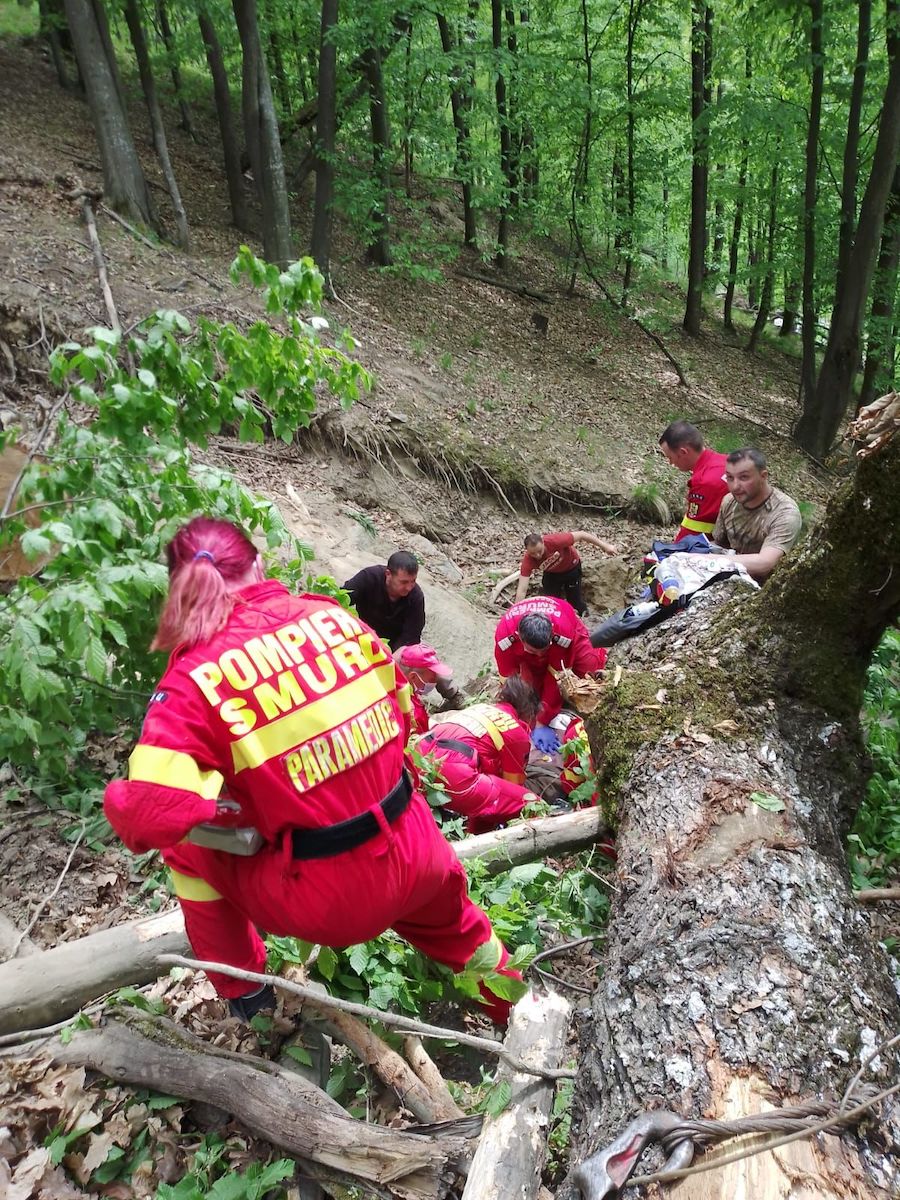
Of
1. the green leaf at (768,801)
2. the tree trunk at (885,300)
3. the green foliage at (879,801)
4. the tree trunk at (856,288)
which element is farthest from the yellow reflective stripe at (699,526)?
the tree trunk at (885,300)

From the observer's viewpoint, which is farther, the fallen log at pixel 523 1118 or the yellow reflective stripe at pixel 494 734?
the yellow reflective stripe at pixel 494 734

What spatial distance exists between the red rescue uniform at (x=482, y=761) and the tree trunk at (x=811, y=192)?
34.2 ft

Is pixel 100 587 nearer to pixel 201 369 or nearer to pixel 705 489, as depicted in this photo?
pixel 201 369

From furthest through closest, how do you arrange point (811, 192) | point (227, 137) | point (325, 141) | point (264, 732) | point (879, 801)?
1. point (227, 137)
2. point (811, 192)
3. point (325, 141)
4. point (879, 801)
5. point (264, 732)

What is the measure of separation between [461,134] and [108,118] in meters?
6.09

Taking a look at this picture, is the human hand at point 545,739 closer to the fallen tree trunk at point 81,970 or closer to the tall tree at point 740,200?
the fallen tree trunk at point 81,970

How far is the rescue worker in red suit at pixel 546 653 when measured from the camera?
527 centimetres

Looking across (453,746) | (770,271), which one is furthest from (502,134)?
(453,746)

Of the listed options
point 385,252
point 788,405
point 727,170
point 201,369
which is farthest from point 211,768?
point 727,170

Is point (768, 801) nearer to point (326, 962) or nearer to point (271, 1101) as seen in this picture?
point (326, 962)

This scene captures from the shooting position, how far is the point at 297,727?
2.05 meters

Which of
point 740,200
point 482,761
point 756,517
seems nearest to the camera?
point 482,761

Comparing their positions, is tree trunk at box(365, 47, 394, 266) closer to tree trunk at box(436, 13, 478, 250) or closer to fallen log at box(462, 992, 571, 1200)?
tree trunk at box(436, 13, 478, 250)

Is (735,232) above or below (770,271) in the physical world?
above
